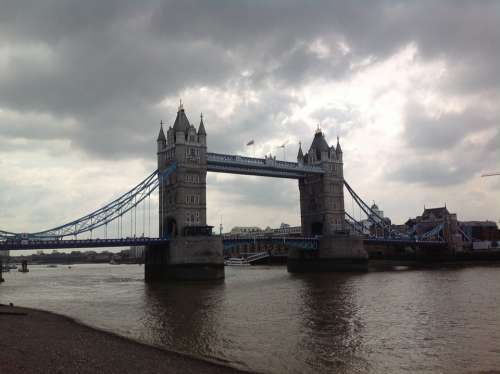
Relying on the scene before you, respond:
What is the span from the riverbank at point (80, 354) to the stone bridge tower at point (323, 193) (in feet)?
221

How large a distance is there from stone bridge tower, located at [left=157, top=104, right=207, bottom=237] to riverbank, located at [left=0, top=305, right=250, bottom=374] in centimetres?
4344

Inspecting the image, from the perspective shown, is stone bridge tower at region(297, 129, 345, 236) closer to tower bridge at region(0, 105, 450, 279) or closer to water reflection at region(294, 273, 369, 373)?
tower bridge at region(0, 105, 450, 279)

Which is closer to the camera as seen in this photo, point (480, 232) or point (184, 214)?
point (184, 214)

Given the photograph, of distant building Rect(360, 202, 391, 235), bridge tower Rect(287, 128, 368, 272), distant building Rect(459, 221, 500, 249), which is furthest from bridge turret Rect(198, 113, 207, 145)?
distant building Rect(459, 221, 500, 249)

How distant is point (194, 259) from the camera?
63.4 metres

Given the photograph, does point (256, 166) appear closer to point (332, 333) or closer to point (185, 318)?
point (185, 318)

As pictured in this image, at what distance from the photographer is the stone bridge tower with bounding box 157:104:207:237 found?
69.8 meters

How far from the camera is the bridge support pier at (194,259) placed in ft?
207

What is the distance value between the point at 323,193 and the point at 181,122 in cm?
3205

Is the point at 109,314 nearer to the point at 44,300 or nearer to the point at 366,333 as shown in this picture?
the point at 44,300

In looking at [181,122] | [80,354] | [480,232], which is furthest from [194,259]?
[480,232]

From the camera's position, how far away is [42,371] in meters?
16.2

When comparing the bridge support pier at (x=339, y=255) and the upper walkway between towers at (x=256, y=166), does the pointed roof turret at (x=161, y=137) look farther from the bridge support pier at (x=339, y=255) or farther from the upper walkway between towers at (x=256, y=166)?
the bridge support pier at (x=339, y=255)

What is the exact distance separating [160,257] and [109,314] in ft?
113
